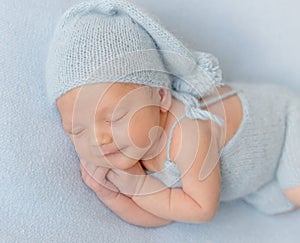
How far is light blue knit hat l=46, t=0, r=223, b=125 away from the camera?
0.88 meters

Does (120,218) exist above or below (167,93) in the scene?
below

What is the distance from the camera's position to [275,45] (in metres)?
1.30

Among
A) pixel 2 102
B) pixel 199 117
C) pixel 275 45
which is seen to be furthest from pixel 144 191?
pixel 275 45

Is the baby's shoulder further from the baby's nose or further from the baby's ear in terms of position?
the baby's nose

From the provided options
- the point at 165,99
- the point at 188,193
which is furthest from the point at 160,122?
the point at 188,193

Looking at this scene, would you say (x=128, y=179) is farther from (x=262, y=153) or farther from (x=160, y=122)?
(x=262, y=153)

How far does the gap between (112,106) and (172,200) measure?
0.24 meters

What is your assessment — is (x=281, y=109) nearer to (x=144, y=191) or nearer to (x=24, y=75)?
(x=144, y=191)

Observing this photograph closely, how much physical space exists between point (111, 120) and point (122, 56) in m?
0.11

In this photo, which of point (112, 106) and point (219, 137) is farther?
point (219, 137)

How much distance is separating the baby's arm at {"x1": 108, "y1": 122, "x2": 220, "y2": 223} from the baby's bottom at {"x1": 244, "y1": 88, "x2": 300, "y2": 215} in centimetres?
18

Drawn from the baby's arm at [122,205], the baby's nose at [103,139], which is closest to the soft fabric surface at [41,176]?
the baby's arm at [122,205]

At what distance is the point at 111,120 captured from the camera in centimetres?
91

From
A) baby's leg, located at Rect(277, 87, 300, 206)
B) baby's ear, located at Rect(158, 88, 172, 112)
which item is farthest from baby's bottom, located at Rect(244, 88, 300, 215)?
baby's ear, located at Rect(158, 88, 172, 112)
